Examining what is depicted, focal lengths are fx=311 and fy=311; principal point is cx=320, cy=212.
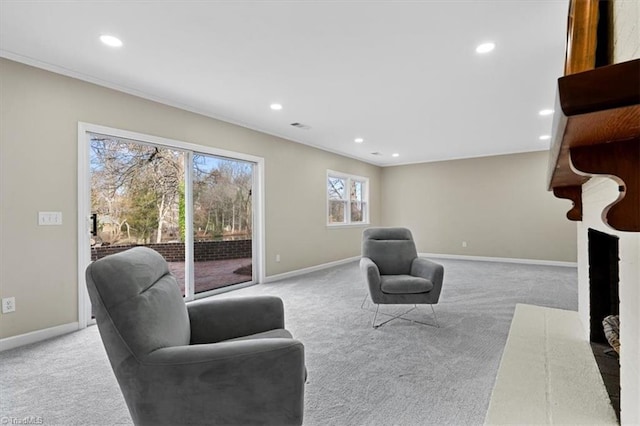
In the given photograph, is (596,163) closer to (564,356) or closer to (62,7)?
(564,356)

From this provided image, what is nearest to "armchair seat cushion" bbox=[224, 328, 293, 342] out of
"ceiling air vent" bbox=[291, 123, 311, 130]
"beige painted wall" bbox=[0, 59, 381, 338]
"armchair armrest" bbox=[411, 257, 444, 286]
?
"armchair armrest" bbox=[411, 257, 444, 286]

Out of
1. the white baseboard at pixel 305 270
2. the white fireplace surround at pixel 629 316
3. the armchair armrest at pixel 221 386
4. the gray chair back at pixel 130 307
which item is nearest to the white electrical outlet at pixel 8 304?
the gray chair back at pixel 130 307

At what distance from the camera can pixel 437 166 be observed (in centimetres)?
769

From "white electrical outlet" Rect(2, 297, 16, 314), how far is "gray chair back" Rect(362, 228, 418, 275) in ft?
10.6

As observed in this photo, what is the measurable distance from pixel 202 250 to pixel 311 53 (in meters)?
2.82

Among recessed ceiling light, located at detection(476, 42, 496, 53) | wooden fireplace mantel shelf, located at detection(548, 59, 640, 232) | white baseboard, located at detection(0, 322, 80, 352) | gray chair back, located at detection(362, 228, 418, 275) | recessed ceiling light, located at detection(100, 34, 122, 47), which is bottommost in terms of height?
white baseboard, located at detection(0, 322, 80, 352)

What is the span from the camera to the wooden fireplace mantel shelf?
1.57 feet

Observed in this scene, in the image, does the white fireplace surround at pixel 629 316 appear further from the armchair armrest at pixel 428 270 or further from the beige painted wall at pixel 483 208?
the beige painted wall at pixel 483 208

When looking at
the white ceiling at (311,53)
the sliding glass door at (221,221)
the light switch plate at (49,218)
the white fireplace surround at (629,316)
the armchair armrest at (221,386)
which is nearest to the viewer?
the white fireplace surround at (629,316)

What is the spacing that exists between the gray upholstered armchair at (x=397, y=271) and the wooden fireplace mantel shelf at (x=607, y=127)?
2235 mm

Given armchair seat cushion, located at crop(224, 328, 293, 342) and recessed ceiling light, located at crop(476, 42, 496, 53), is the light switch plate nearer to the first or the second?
armchair seat cushion, located at crop(224, 328, 293, 342)

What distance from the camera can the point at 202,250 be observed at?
4.13m

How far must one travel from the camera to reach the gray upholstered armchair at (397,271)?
113 inches

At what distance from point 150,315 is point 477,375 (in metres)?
1.98
